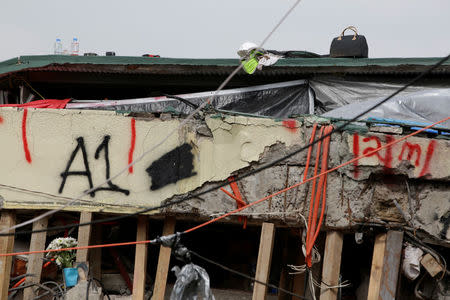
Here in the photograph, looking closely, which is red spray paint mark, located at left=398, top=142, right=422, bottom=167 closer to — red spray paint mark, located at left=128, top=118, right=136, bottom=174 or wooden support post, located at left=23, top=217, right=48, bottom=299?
red spray paint mark, located at left=128, top=118, right=136, bottom=174

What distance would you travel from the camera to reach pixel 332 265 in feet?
19.2

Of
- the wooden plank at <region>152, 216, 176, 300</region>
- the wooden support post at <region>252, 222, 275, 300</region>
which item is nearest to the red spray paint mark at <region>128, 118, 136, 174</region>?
the wooden plank at <region>152, 216, 176, 300</region>

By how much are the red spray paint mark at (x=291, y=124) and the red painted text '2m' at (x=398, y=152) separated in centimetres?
66

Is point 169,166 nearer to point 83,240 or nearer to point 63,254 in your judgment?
point 83,240

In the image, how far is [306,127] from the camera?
587 centimetres

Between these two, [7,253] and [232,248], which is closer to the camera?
[7,253]

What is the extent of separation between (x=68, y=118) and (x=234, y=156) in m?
1.98

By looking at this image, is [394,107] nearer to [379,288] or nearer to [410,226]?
[410,226]

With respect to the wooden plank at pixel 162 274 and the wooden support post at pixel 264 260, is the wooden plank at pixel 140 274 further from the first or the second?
the wooden support post at pixel 264 260

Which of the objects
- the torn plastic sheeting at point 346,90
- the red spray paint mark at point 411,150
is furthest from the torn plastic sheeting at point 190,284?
the torn plastic sheeting at point 346,90

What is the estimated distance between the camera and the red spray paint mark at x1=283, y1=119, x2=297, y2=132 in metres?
5.87

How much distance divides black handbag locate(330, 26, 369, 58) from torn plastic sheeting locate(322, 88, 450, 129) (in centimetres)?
102

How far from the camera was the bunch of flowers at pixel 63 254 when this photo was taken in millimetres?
6461

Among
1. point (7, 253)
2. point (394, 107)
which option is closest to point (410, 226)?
point (394, 107)
